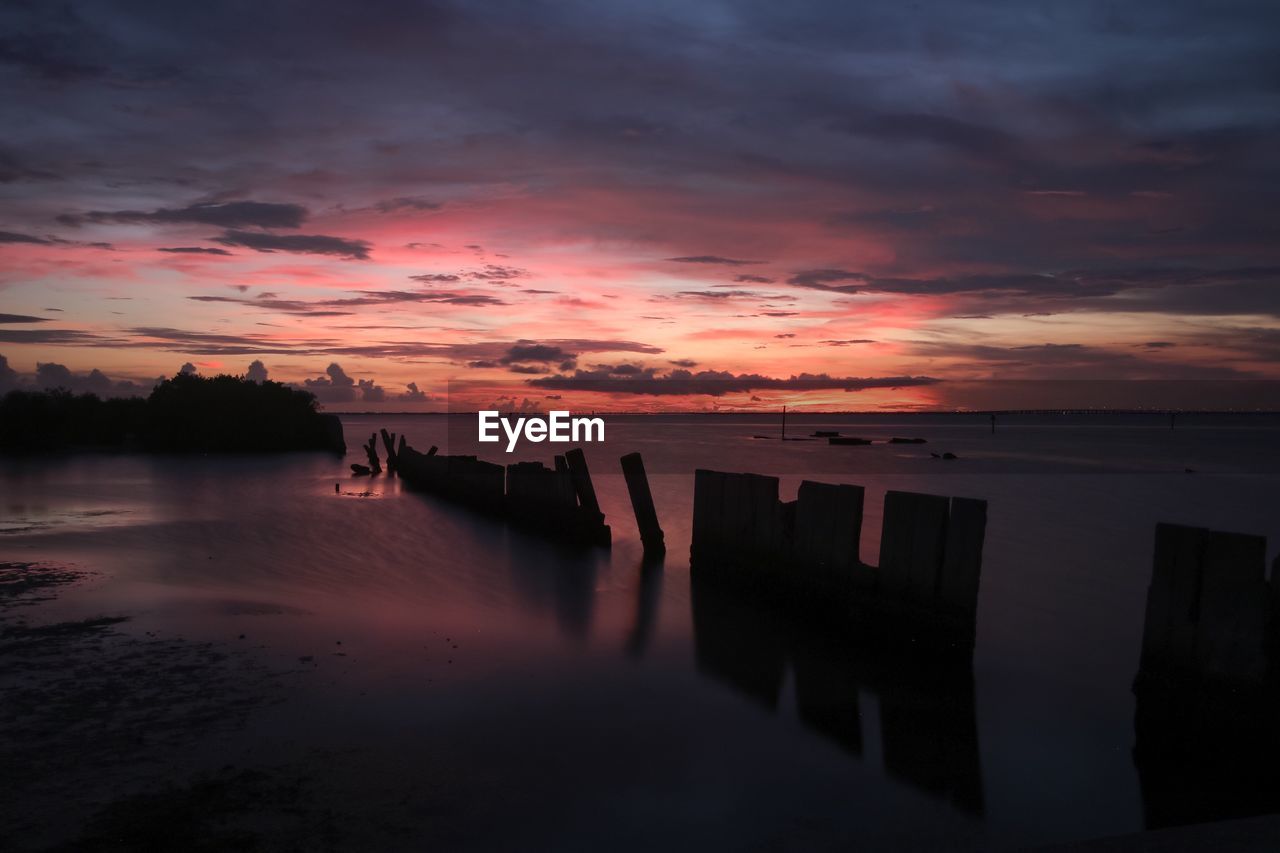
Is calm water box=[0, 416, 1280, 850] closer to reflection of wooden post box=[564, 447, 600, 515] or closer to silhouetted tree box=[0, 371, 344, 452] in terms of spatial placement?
reflection of wooden post box=[564, 447, 600, 515]

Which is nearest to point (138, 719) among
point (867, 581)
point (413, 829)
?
point (413, 829)

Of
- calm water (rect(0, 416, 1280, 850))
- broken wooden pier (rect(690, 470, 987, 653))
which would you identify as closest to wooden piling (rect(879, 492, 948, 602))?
broken wooden pier (rect(690, 470, 987, 653))

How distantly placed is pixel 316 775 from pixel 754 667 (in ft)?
15.1

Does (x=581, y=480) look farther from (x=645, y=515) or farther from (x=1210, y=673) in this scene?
(x=1210, y=673)

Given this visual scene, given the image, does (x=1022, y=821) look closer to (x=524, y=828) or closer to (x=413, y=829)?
(x=524, y=828)

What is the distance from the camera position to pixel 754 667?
30.3 feet

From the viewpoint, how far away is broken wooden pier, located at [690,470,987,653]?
8508 millimetres

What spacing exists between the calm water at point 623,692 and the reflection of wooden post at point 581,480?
3.12 feet

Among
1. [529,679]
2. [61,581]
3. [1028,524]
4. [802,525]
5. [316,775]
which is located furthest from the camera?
[1028,524]

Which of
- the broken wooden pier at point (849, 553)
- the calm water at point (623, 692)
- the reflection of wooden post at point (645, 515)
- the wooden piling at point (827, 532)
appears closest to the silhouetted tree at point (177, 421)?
the calm water at point (623, 692)

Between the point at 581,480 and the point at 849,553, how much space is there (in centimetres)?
804

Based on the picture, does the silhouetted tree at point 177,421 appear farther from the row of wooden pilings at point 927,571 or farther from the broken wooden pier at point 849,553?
the broken wooden pier at point 849,553

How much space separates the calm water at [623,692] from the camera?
581 cm

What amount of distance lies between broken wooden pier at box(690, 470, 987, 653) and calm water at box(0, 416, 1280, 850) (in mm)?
450
